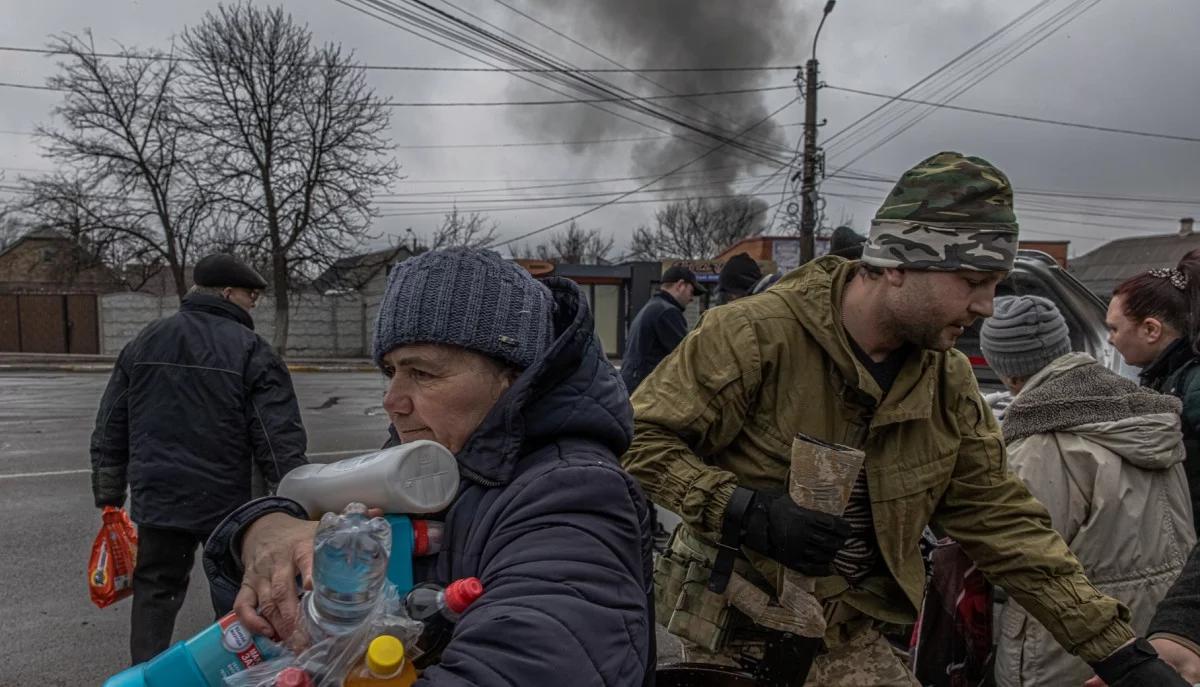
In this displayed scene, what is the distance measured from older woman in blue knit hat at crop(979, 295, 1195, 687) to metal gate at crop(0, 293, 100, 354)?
101 feet

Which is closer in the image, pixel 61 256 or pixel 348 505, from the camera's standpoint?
pixel 348 505

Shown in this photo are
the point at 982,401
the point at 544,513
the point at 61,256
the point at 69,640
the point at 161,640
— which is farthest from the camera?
the point at 61,256

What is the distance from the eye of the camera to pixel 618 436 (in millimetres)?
1217

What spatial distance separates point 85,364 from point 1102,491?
25347 millimetres

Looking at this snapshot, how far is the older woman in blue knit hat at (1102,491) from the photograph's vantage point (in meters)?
2.26

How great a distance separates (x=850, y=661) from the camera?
2016 mm

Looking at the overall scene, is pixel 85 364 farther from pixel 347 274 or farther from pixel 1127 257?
pixel 1127 257

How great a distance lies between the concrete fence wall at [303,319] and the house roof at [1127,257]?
3660cm

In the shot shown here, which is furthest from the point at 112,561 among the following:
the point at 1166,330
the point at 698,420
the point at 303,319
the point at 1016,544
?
the point at 303,319

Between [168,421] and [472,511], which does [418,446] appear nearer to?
[472,511]

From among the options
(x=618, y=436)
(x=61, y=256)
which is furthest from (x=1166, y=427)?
(x=61, y=256)

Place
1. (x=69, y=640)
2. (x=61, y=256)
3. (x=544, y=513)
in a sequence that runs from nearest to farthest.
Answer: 1. (x=544, y=513)
2. (x=69, y=640)
3. (x=61, y=256)

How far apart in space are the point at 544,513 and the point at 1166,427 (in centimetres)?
216

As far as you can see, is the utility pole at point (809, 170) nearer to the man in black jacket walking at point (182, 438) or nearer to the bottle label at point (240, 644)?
the man in black jacket walking at point (182, 438)
